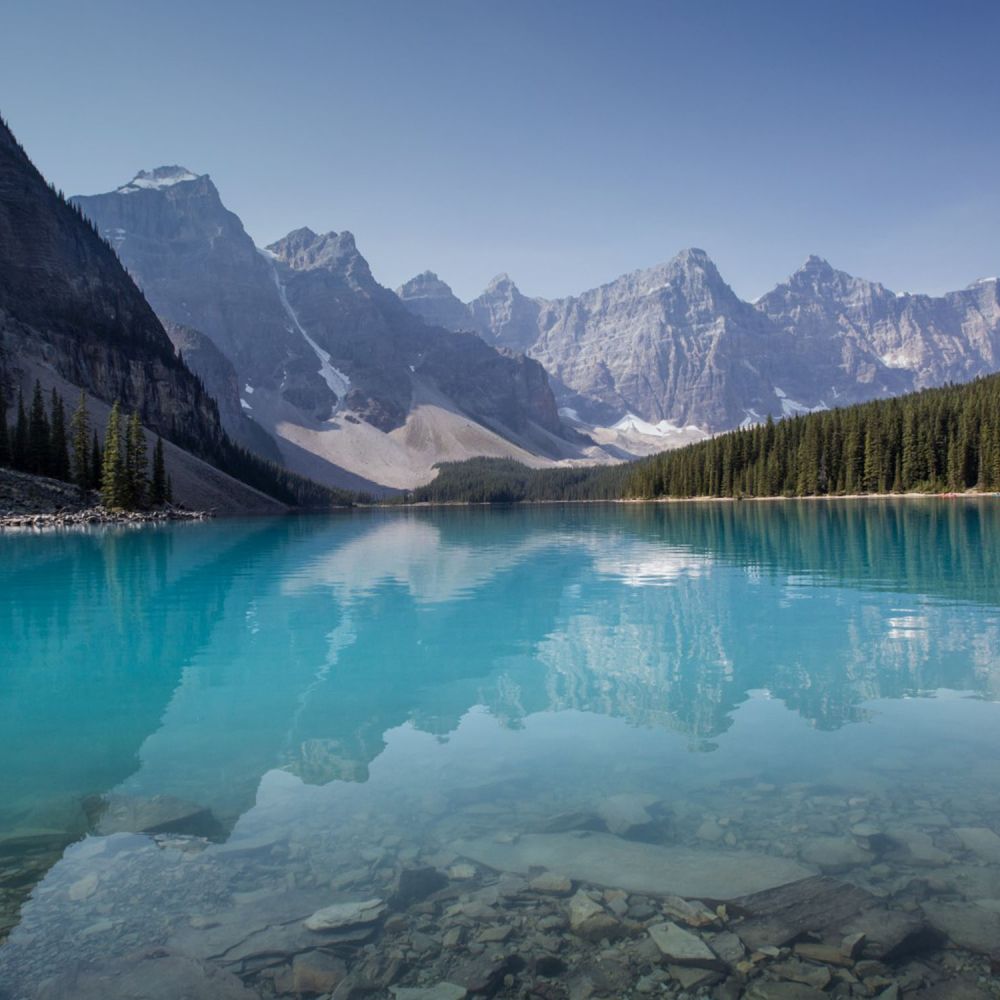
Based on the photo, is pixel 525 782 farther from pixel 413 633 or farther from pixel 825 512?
pixel 825 512

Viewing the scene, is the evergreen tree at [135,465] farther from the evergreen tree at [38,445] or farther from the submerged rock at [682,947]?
the submerged rock at [682,947]

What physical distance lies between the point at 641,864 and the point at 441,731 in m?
6.16

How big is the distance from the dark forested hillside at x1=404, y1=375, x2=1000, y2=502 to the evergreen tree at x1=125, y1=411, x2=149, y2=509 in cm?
10255

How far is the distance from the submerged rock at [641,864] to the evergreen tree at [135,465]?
4314 inches

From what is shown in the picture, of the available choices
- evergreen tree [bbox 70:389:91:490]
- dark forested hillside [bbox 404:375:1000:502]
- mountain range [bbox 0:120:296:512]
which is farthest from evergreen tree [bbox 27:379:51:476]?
dark forested hillside [bbox 404:375:1000:502]

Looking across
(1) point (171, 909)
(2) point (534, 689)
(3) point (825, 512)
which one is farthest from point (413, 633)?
(3) point (825, 512)

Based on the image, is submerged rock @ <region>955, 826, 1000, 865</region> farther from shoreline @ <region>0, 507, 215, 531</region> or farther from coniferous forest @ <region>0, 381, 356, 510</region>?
coniferous forest @ <region>0, 381, 356, 510</region>

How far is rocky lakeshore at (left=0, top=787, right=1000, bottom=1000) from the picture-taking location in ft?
21.2

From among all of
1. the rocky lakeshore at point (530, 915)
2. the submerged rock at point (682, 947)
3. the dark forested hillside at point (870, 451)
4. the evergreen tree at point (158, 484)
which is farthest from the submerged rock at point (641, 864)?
the evergreen tree at point (158, 484)

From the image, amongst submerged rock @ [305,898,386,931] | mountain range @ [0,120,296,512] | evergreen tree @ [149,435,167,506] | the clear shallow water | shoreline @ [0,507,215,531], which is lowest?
the clear shallow water

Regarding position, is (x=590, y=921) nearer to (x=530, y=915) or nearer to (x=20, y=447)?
(x=530, y=915)

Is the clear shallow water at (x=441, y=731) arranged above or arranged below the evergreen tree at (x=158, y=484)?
below

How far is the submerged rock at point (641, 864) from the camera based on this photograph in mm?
7953

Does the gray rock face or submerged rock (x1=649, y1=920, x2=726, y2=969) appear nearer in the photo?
submerged rock (x1=649, y1=920, x2=726, y2=969)
